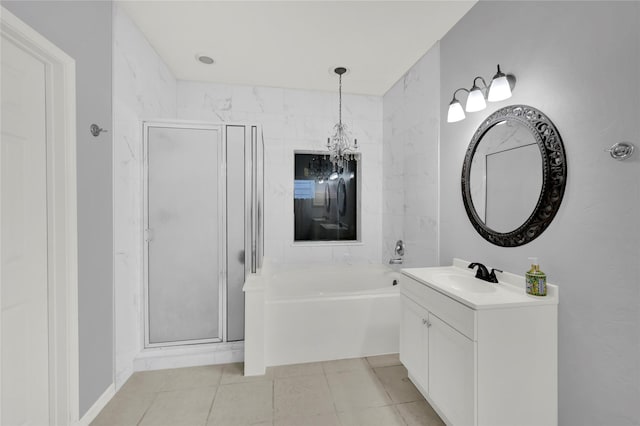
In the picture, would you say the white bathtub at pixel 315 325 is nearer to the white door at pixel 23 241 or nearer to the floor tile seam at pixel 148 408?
the floor tile seam at pixel 148 408

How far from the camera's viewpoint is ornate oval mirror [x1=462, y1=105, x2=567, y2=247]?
1.48m

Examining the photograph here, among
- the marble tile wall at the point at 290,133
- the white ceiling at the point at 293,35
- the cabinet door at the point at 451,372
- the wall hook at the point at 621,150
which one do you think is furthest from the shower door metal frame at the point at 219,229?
the wall hook at the point at 621,150

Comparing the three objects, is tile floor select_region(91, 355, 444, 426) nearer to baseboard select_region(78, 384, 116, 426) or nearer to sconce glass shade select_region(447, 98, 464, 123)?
baseboard select_region(78, 384, 116, 426)

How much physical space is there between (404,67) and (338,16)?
3.43 feet

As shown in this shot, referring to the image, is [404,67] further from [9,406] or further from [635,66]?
[9,406]

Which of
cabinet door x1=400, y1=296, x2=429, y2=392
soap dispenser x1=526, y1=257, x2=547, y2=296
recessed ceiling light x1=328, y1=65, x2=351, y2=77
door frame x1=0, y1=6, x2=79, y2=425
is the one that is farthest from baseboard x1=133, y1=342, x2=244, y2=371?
recessed ceiling light x1=328, y1=65, x2=351, y2=77

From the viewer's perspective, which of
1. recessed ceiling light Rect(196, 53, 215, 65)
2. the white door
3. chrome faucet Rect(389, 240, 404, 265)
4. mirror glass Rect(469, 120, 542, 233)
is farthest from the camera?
chrome faucet Rect(389, 240, 404, 265)

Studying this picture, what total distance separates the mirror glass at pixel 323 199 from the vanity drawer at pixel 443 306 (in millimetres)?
1750

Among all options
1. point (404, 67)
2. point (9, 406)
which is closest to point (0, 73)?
point (9, 406)

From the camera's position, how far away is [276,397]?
6.41ft

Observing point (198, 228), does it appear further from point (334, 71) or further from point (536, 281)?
point (536, 281)

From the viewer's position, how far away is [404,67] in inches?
114

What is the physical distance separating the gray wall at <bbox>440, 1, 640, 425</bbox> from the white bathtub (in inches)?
45.5

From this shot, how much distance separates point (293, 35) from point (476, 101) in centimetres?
152
